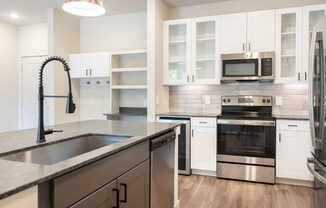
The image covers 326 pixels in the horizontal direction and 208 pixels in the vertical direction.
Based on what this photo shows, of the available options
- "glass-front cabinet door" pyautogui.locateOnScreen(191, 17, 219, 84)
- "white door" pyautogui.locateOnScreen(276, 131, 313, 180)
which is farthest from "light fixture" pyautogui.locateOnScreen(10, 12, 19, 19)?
"white door" pyautogui.locateOnScreen(276, 131, 313, 180)

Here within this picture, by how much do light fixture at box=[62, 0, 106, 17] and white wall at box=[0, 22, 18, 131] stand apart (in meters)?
3.96

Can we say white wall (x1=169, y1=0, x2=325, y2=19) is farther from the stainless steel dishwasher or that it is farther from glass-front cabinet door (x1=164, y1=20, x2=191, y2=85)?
the stainless steel dishwasher

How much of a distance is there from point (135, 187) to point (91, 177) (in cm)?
49

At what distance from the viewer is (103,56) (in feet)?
14.1

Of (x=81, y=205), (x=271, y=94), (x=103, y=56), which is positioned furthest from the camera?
(x=103, y=56)

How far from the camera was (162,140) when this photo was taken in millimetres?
1955

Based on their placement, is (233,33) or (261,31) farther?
(233,33)

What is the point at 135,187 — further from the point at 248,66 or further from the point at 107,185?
the point at 248,66

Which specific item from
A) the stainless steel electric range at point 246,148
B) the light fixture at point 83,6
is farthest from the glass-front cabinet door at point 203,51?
the light fixture at point 83,6

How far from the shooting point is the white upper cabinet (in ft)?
14.1

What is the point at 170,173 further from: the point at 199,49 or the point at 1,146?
the point at 199,49

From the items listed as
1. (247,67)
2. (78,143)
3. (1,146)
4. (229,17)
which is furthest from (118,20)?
(1,146)

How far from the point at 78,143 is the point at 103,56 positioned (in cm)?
280

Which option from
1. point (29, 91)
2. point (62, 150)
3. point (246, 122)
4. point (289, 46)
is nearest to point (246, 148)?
point (246, 122)
